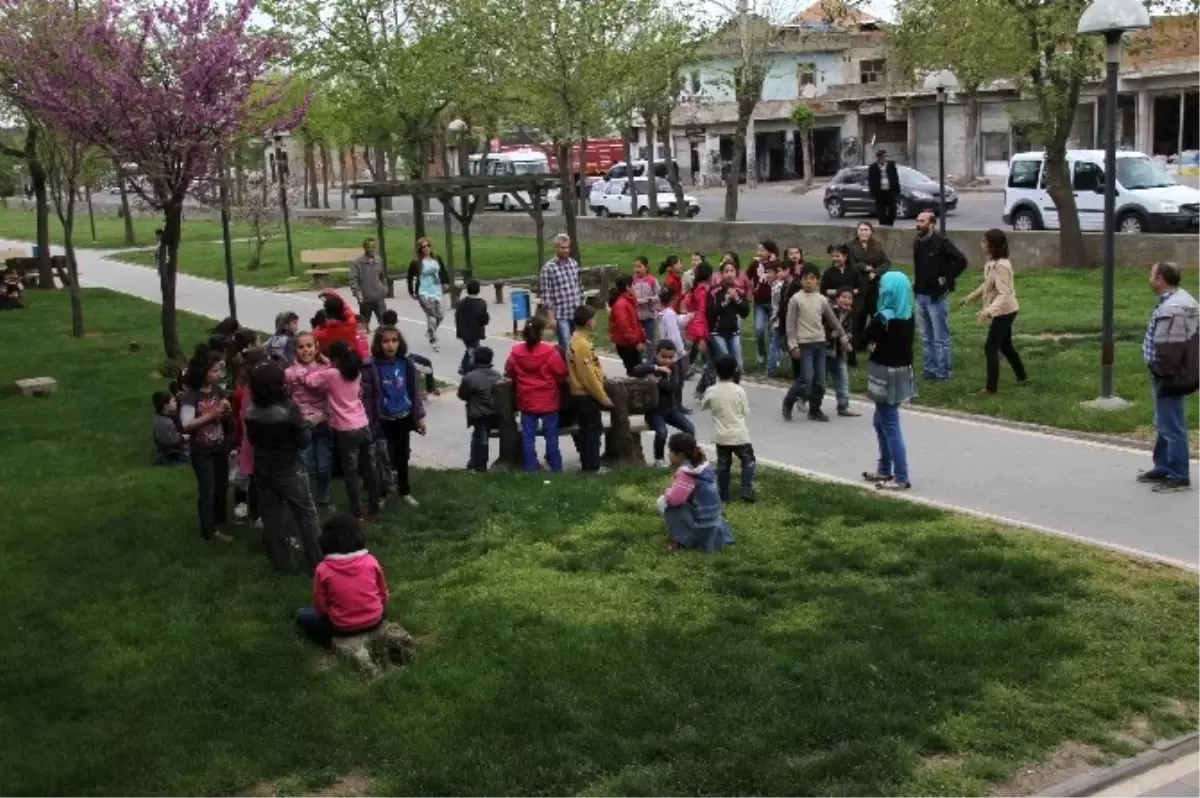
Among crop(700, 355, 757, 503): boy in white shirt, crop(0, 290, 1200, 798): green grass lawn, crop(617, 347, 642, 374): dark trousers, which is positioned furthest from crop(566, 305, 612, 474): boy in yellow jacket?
crop(617, 347, 642, 374): dark trousers

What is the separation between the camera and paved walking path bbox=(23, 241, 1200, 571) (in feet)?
31.9

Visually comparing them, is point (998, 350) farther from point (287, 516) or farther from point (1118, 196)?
point (1118, 196)

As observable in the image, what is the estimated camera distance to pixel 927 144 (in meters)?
58.2

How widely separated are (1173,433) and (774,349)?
6095mm

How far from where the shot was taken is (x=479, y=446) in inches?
477

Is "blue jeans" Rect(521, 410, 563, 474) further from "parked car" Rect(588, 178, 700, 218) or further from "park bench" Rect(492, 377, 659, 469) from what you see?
"parked car" Rect(588, 178, 700, 218)

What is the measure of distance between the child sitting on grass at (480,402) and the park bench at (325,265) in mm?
17454

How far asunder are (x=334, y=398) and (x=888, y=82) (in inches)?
2145

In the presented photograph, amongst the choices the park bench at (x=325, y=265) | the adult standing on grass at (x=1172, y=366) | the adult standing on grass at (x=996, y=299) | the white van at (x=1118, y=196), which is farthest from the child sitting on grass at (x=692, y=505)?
the park bench at (x=325, y=265)

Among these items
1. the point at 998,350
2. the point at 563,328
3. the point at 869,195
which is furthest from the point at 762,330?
the point at 869,195

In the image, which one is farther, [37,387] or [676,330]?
[37,387]

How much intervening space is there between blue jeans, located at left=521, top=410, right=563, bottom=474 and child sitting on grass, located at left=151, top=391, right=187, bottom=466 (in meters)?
2.94

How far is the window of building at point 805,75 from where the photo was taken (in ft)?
207

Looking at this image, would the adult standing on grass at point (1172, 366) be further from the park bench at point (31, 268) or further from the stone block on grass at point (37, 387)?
the park bench at point (31, 268)
